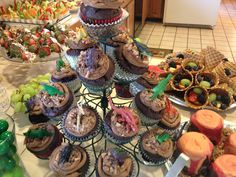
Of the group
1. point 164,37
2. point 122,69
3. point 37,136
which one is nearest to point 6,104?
point 37,136

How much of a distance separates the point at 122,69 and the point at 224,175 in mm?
366

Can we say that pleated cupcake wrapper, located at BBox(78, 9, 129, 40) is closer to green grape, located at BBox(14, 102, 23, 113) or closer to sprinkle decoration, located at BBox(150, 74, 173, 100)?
sprinkle decoration, located at BBox(150, 74, 173, 100)

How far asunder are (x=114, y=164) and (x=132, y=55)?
29 centimetres

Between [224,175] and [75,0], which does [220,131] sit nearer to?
[224,175]

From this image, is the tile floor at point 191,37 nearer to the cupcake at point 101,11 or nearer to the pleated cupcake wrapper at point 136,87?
the pleated cupcake wrapper at point 136,87

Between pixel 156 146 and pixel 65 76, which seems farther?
pixel 65 76

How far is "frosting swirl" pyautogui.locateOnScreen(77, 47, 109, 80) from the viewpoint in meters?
0.58

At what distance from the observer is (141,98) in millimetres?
650

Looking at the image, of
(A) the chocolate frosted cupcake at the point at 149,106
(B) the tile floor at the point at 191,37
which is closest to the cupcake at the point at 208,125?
(A) the chocolate frosted cupcake at the point at 149,106

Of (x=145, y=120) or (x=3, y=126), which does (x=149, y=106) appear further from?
(x=3, y=126)

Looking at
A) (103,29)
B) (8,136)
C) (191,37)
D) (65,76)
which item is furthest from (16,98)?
(191,37)

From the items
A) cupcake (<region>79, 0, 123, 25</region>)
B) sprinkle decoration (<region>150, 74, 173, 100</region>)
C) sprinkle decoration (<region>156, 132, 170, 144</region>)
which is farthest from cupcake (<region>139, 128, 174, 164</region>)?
cupcake (<region>79, 0, 123, 25</region>)

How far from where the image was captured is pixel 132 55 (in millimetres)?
645

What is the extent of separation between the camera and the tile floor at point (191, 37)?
3381 mm
